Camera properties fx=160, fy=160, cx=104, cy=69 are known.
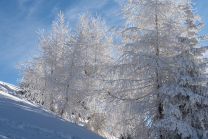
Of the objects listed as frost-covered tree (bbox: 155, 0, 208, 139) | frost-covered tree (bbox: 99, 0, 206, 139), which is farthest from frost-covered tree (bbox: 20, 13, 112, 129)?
frost-covered tree (bbox: 155, 0, 208, 139)

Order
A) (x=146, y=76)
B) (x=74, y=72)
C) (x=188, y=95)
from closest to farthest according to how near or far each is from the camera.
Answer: (x=188, y=95)
(x=146, y=76)
(x=74, y=72)

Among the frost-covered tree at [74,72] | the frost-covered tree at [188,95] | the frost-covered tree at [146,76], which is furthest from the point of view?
the frost-covered tree at [74,72]

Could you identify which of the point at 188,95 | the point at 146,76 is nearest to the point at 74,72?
the point at 146,76

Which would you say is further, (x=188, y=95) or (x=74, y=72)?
(x=74, y=72)

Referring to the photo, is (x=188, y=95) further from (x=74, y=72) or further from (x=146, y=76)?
A: (x=74, y=72)

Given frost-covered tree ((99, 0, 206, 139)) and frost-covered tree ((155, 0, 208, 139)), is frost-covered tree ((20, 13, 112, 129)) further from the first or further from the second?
frost-covered tree ((155, 0, 208, 139))

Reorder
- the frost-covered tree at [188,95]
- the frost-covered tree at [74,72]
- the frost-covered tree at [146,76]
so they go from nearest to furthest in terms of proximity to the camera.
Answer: the frost-covered tree at [188,95] → the frost-covered tree at [146,76] → the frost-covered tree at [74,72]

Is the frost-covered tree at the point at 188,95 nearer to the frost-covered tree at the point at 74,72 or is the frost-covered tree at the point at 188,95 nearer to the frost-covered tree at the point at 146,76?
the frost-covered tree at the point at 146,76

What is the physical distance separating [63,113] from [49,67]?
16.6 feet

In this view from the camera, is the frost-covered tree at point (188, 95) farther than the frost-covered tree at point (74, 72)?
No

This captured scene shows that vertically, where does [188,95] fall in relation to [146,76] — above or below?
below

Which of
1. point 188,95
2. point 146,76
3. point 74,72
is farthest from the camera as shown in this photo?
point 74,72

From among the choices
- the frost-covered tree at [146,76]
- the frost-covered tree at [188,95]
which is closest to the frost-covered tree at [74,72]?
the frost-covered tree at [146,76]

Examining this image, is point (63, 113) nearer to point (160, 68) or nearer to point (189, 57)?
point (160, 68)
